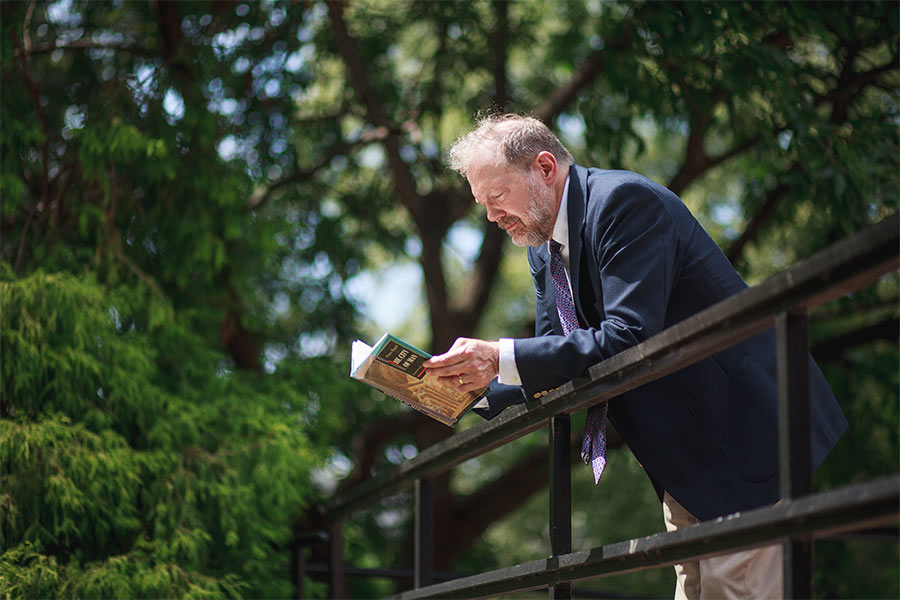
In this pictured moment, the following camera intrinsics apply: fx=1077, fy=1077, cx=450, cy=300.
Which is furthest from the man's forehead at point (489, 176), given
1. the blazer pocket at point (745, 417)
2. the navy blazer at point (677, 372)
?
the blazer pocket at point (745, 417)

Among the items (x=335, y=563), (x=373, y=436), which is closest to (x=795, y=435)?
(x=335, y=563)

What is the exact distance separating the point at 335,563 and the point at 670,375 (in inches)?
121

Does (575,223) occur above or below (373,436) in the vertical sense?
below

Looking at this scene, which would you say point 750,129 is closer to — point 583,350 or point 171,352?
point 171,352

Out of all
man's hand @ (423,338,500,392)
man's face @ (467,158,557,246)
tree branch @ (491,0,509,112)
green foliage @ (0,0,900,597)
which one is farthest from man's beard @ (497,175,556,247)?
tree branch @ (491,0,509,112)

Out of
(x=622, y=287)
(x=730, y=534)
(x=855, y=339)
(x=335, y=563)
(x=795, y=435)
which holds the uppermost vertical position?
(x=855, y=339)

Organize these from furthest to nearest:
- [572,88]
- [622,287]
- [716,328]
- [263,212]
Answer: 1. [263,212]
2. [572,88]
3. [622,287]
4. [716,328]

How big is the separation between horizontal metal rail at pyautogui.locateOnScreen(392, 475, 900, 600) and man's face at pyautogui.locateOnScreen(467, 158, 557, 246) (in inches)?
33.3

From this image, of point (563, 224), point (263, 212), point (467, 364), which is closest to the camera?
point (467, 364)

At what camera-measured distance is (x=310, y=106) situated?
8.44 metres

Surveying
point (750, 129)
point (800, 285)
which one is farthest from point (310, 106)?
point (800, 285)

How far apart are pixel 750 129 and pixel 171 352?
427cm

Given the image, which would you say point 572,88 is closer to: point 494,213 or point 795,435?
point 494,213

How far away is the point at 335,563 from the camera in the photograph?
202 inches
